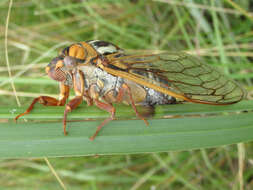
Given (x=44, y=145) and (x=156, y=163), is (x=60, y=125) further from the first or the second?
(x=156, y=163)

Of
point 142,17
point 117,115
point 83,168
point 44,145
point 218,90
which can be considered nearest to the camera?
point 44,145

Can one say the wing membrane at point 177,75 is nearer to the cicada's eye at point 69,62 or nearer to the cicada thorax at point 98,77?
the cicada thorax at point 98,77

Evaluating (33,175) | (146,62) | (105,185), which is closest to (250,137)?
(146,62)

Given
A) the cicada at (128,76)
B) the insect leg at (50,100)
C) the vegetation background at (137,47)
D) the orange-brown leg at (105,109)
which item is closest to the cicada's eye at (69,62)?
the cicada at (128,76)

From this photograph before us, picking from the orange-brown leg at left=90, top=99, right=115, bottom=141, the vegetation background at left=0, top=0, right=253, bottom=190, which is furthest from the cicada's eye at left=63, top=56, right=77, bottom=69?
the vegetation background at left=0, top=0, right=253, bottom=190

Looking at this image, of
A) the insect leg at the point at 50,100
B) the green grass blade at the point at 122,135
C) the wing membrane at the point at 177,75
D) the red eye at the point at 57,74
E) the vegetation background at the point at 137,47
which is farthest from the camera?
the vegetation background at the point at 137,47
